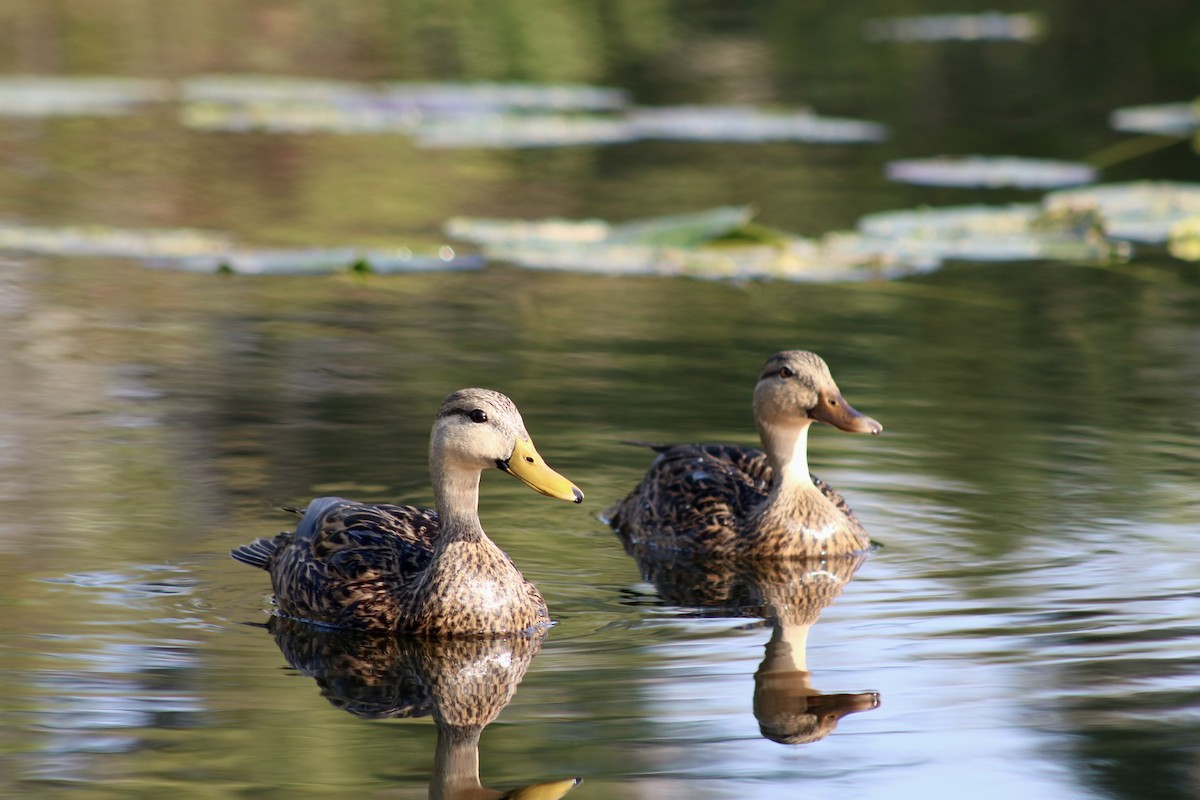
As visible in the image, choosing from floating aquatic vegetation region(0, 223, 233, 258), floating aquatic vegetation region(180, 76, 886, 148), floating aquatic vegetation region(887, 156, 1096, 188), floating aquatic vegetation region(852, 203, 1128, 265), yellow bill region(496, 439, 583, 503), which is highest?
yellow bill region(496, 439, 583, 503)

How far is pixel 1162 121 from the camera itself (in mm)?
17609

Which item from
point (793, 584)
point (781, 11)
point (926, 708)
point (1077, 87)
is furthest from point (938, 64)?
point (926, 708)

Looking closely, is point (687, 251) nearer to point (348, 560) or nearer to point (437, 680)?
point (348, 560)

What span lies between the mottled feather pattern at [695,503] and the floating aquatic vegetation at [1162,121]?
33.5ft

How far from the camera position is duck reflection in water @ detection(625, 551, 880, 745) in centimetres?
557

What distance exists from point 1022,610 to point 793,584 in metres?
1.05

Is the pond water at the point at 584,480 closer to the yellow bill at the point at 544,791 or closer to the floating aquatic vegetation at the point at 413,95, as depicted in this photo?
the yellow bill at the point at 544,791

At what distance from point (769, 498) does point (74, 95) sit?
12.7 meters

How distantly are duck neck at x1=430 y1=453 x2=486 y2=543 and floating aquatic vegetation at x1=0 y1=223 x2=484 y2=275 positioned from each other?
524 cm

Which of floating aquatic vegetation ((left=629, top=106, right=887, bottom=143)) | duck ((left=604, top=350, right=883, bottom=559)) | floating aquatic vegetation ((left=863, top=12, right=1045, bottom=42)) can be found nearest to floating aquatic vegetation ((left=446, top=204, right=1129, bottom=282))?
duck ((left=604, top=350, right=883, bottom=559))

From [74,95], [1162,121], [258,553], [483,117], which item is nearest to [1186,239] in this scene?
[1162,121]

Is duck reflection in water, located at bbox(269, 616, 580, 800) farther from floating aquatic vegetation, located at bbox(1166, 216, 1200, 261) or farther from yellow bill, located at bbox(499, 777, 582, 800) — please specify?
floating aquatic vegetation, located at bbox(1166, 216, 1200, 261)

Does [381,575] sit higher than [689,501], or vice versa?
[381,575]

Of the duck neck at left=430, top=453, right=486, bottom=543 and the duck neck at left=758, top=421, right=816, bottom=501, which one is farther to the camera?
the duck neck at left=758, top=421, right=816, bottom=501
